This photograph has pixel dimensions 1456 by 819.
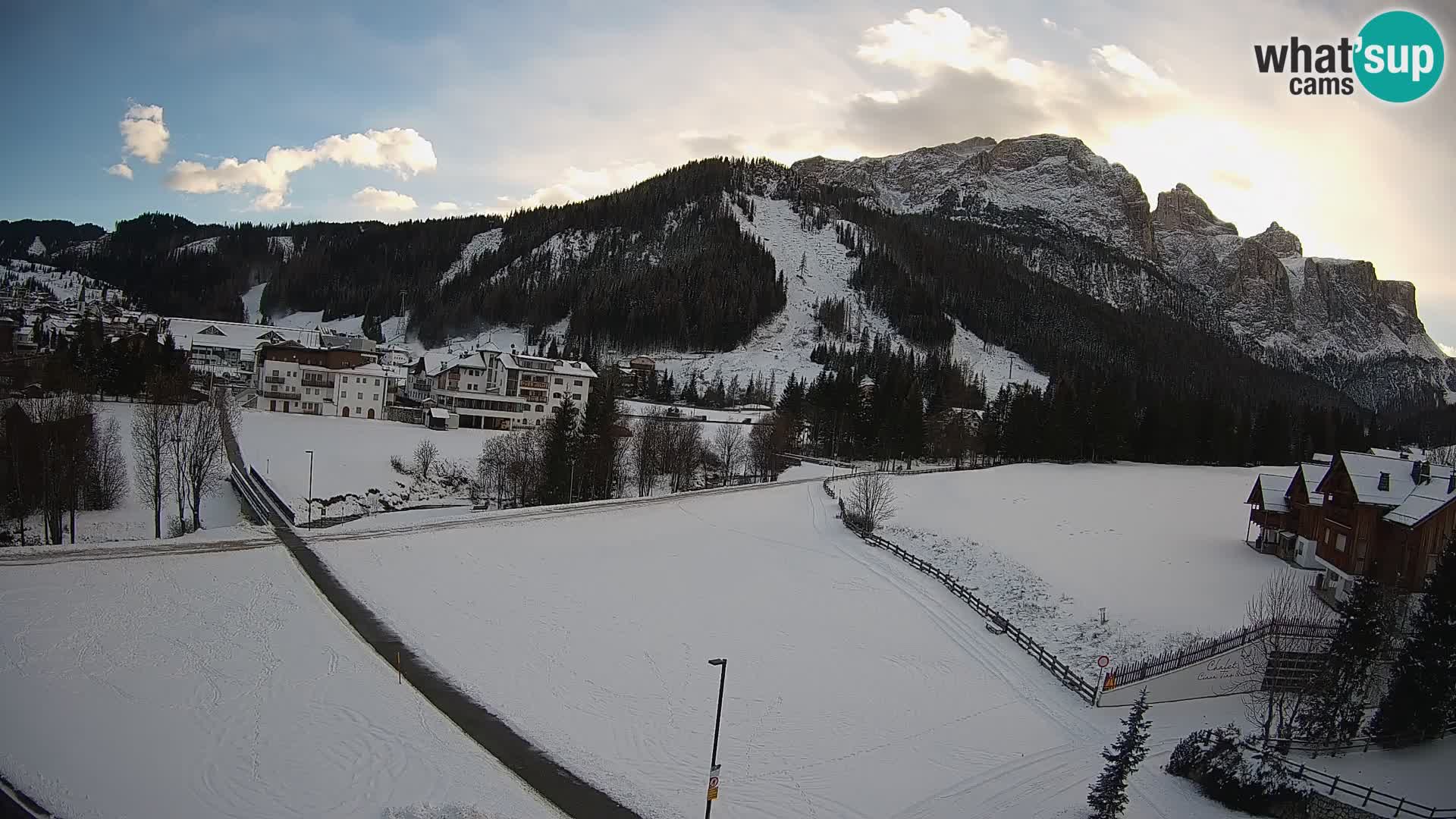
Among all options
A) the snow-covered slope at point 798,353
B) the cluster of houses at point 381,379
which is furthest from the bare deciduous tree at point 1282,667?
the snow-covered slope at point 798,353

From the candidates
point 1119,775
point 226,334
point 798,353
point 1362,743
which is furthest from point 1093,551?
point 798,353

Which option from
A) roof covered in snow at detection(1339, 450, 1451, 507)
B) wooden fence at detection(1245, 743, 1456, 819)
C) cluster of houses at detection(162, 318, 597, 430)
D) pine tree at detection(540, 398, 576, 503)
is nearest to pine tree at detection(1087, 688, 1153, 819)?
wooden fence at detection(1245, 743, 1456, 819)

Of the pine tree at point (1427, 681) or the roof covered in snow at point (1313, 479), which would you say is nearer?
the pine tree at point (1427, 681)

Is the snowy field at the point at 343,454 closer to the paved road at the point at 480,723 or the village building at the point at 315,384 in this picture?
the village building at the point at 315,384

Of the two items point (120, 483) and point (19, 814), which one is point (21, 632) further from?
point (120, 483)

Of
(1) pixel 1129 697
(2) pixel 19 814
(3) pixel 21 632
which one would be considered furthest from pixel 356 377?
(1) pixel 1129 697

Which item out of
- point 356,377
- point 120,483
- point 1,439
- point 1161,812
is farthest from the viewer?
point 356,377
